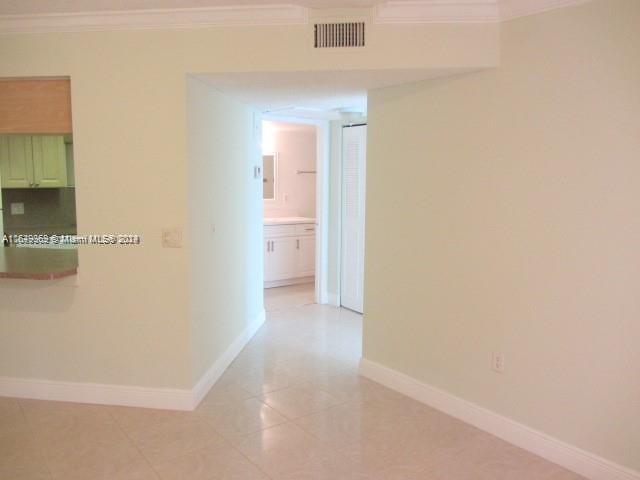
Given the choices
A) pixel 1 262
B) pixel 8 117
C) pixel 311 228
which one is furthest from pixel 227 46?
pixel 311 228

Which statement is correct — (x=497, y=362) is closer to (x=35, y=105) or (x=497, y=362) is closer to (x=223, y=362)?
(x=223, y=362)

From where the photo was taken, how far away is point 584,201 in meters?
2.37

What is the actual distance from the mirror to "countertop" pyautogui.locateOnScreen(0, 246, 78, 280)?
3512mm

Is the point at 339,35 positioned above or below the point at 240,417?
above

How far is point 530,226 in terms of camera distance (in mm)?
2600

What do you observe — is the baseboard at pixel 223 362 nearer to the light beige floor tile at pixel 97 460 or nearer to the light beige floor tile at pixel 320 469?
the light beige floor tile at pixel 97 460

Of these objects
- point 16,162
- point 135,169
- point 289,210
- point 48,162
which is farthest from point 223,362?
point 289,210

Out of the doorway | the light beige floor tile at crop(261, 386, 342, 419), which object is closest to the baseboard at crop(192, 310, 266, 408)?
the light beige floor tile at crop(261, 386, 342, 419)

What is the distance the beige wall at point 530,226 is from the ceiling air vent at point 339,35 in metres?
0.57

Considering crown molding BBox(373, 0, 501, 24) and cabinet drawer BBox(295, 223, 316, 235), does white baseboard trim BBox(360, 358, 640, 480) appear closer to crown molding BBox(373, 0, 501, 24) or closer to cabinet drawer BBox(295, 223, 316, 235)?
crown molding BBox(373, 0, 501, 24)

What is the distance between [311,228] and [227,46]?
397 centimetres

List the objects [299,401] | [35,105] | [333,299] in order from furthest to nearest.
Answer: [333,299]
[299,401]
[35,105]

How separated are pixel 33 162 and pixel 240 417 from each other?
3.38 metres

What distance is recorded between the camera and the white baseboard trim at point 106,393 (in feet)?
10.2
